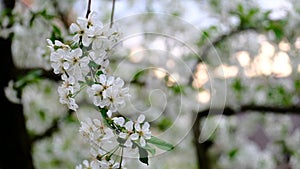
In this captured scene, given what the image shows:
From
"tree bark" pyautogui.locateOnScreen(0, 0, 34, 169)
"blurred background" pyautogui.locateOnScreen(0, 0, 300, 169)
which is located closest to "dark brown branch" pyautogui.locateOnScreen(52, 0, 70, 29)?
"blurred background" pyautogui.locateOnScreen(0, 0, 300, 169)

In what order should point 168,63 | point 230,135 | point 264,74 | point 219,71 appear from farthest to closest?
point 230,135
point 264,74
point 219,71
point 168,63

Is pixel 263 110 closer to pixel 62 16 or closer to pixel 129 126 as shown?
pixel 62 16

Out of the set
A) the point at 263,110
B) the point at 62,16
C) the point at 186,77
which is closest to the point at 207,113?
the point at 186,77

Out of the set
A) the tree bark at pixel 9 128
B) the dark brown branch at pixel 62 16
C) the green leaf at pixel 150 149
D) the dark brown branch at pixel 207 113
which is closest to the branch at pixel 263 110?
the dark brown branch at pixel 207 113

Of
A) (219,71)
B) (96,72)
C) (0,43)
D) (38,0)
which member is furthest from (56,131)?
(96,72)

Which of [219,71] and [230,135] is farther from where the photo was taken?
[230,135]

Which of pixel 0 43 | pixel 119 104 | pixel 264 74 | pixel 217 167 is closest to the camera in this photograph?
pixel 119 104

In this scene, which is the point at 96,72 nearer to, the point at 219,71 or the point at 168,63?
the point at 168,63
